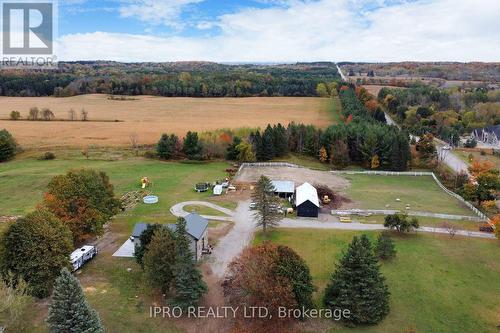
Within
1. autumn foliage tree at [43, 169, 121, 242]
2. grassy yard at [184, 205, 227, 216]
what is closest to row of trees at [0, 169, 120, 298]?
autumn foliage tree at [43, 169, 121, 242]

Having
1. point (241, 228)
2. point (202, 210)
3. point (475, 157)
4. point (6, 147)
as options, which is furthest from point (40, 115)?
point (475, 157)

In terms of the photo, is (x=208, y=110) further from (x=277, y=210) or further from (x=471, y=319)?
(x=471, y=319)

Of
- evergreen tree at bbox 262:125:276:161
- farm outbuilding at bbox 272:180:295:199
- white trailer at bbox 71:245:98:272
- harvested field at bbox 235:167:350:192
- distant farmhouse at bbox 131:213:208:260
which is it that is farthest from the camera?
evergreen tree at bbox 262:125:276:161

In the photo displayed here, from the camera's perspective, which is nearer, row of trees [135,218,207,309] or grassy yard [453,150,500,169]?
row of trees [135,218,207,309]

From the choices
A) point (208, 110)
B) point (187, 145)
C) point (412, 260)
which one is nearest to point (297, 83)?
point (208, 110)

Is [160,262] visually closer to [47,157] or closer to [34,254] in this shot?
[34,254]

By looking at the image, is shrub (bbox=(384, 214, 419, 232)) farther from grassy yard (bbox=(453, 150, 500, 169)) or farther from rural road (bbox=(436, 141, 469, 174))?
grassy yard (bbox=(453, 150, 500, 169))
